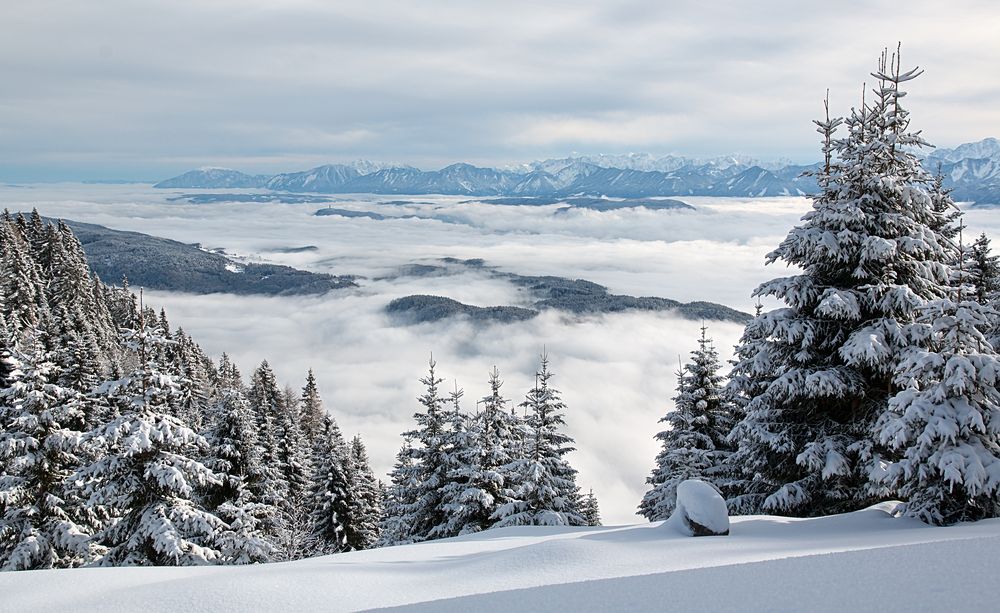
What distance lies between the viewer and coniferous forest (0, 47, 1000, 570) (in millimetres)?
9742

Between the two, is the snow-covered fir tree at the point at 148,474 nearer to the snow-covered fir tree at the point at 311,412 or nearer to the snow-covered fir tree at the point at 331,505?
the snow-covered fir tree at the point at 331,505

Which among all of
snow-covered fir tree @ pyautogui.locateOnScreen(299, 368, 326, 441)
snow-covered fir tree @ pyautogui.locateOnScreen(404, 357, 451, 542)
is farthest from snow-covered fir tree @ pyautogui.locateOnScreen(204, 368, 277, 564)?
snow-covered fir tree @ pyautogui.locateOnScreen(299, 368, 326, 441)

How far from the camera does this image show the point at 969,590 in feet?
15.4

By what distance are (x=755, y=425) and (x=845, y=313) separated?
316cm

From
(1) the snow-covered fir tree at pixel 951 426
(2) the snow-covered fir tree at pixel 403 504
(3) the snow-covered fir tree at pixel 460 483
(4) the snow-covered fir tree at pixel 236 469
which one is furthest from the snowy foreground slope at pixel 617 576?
(4) the snow-covered fir tree at pixel 236 469

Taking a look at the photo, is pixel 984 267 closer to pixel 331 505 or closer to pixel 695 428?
pixel 695 428

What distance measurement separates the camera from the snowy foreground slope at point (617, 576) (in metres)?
5.01

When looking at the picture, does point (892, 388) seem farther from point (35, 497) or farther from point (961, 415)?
point (35, 497)

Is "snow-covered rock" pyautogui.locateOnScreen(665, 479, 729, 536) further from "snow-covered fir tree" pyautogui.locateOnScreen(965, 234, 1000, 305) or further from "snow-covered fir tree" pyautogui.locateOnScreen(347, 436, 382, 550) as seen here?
"snow-covered fir tree" pyautogui.locateOnScreen(347, 436, 382, 550)

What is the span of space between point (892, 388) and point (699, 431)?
938cm

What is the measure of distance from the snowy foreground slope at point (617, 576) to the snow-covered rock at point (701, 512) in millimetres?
376

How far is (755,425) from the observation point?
13.2m

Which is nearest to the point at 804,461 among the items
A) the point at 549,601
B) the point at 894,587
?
the point at 894,587

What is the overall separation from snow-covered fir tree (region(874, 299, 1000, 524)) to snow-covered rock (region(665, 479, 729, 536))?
111 inches
